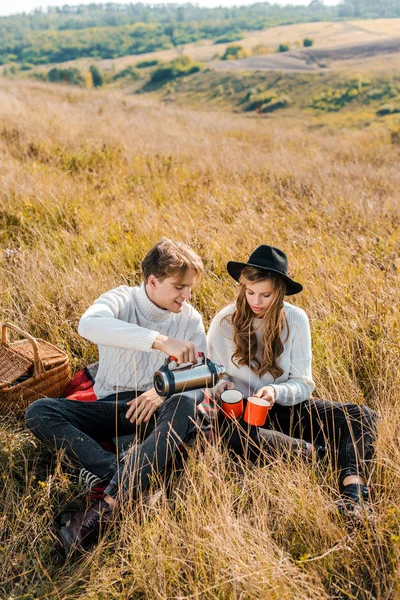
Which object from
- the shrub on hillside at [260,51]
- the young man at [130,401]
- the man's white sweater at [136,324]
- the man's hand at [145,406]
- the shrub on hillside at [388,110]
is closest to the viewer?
the young man at [130,401]

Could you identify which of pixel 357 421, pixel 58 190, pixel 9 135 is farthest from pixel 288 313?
pixel 9 135

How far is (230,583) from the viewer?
1.87 meters

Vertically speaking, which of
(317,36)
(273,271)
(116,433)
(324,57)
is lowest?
(324,57)

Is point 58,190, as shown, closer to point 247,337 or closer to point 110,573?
point 247,337

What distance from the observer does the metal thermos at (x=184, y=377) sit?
2.56 m

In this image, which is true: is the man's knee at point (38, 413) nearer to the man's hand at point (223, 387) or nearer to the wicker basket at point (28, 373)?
the wicker basket at point (28, 373)

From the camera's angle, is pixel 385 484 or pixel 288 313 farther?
pixel 288 313

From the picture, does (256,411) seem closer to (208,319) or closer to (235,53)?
(208,319)

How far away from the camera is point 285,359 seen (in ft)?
9.90

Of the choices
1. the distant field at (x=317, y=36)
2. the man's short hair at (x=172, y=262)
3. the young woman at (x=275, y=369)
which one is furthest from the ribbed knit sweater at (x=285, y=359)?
the distant field at (x=317, y=36)

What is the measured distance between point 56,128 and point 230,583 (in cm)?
906

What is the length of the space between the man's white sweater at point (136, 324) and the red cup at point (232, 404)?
530mm

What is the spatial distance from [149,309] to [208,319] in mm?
909

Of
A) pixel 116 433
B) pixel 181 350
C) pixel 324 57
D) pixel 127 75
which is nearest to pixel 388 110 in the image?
pixel 181 350
